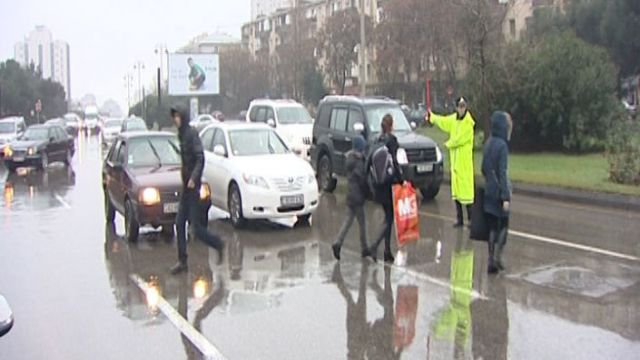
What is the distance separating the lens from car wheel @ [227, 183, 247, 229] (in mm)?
12391

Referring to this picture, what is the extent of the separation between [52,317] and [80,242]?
4.35m

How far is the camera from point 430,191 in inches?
619

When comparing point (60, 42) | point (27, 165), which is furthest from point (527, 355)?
point (60, 42)

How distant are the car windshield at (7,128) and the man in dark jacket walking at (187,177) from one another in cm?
2827

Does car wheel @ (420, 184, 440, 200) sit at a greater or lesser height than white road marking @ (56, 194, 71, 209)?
greater

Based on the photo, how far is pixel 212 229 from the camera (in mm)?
12664

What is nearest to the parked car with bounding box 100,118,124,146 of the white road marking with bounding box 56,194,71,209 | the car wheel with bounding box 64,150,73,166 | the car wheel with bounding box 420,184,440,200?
the car wheel with bounding box 64,150,73,166

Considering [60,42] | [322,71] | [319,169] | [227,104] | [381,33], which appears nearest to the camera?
[319,169]

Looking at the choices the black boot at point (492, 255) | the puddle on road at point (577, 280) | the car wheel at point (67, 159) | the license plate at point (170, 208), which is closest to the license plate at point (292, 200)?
the license plate at point (170, 208)

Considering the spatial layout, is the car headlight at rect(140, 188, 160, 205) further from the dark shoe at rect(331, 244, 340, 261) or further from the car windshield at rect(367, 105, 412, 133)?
the car windshield at rect(367, 105, 412, 133)

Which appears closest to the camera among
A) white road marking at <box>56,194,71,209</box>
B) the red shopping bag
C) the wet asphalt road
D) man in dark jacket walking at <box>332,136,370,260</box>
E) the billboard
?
the wet asphalt road

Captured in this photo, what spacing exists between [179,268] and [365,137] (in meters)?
7.06

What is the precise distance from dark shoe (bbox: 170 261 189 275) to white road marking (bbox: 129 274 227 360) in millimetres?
552

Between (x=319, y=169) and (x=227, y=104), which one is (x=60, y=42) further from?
(x=319, y=169)
